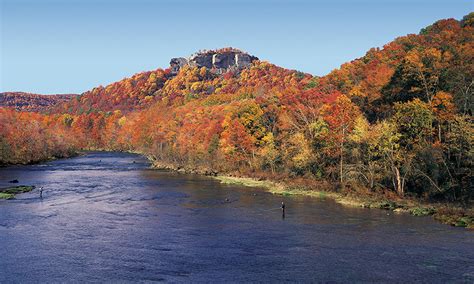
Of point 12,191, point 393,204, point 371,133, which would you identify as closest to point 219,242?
Answer: point 393,204

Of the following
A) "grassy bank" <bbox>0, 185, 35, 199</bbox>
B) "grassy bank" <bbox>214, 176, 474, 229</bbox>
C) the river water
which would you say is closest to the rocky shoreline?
"grassy bank" <bbox>214, 176, 474, 229</bbox>

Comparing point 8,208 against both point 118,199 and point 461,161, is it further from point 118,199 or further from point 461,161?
point 461,161

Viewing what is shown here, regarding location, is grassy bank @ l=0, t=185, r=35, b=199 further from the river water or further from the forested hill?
the forested hill

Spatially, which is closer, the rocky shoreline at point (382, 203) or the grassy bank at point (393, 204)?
the grassy bank at point (393, 204)

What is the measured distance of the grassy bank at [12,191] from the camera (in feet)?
198

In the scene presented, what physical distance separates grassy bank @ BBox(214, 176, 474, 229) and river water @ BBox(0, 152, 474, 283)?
195 cm

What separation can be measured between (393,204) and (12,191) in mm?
52246

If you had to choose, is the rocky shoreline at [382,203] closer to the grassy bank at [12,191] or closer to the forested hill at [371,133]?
the forested hill at [371,133]

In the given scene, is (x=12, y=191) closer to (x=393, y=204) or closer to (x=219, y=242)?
(x=219, y=242)

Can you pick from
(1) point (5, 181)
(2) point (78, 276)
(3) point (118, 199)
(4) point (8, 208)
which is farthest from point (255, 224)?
(1) point (5, 181)

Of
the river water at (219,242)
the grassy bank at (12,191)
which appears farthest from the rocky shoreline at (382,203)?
the grassy bank at (12,191)

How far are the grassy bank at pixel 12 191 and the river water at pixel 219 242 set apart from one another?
2.38m

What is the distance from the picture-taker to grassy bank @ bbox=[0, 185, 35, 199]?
60.4 m

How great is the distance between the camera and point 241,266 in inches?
1231
